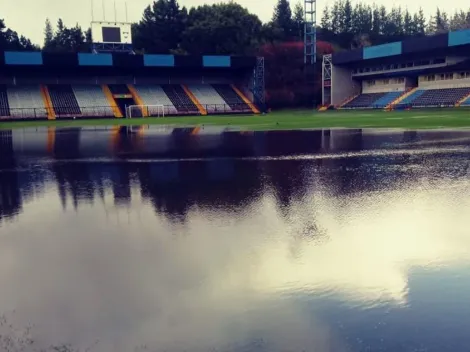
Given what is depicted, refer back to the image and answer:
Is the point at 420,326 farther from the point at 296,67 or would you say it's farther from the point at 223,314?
the point at 296,67

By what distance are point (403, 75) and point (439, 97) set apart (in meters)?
8.49

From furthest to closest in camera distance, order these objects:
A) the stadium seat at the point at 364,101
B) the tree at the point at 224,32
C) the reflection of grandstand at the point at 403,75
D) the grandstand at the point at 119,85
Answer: the tree at the point at 224,32
the stadium seat at the point at 364,101
the grandstand at the point at 119,85
the reflection of grandstand at the point at 403,75

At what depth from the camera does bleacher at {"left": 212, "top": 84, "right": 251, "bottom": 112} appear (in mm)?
60956

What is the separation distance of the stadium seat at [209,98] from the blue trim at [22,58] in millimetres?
20221

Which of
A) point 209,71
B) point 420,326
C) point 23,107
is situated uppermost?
point 209,71

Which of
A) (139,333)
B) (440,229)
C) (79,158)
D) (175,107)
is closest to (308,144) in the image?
(79,158)

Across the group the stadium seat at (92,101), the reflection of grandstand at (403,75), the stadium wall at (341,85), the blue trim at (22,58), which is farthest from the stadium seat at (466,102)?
the blue trim at (22,58)

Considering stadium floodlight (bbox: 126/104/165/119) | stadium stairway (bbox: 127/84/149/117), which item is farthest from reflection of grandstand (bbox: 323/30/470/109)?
stadium stairway (bbox: 127/84/149/117)

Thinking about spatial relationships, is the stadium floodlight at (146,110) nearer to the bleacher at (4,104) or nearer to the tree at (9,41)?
the bleacher at (4,104)

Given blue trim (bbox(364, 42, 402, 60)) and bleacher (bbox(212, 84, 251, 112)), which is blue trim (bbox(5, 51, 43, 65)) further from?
blue trim (bbox(364, 42, 402, 60))

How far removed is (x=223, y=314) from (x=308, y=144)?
15168 mm

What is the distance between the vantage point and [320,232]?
6.54m

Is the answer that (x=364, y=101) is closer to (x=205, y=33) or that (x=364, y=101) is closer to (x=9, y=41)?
(x=205, y=33)

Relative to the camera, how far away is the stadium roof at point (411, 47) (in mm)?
47094
